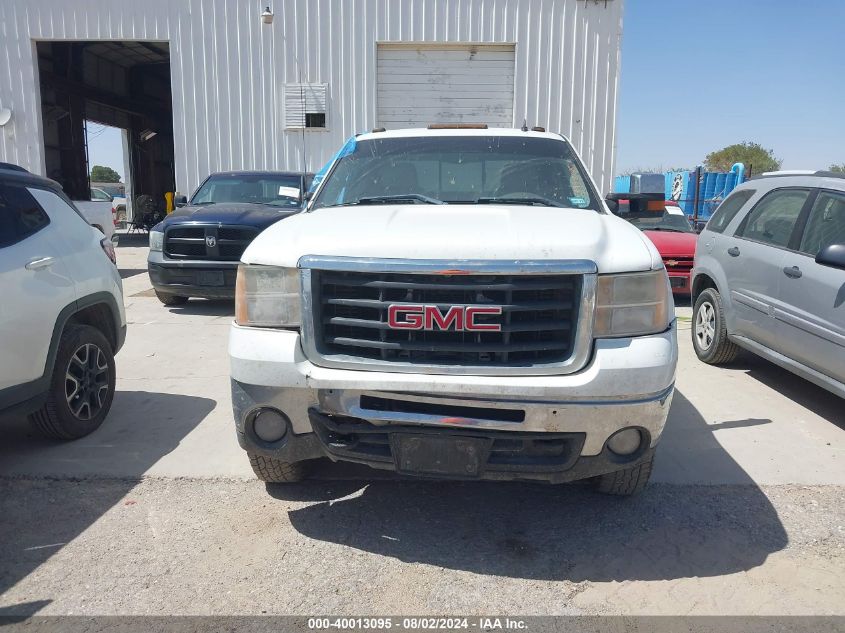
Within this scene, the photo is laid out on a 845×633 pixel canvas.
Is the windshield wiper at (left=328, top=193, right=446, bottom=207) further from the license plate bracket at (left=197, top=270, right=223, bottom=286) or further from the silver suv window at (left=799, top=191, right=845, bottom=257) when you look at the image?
the license plate bracket at (left=197, top=270, right=223, bottom=286)

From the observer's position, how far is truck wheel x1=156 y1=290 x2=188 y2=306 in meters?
8.94

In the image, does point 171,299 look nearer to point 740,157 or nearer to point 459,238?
point 459,238

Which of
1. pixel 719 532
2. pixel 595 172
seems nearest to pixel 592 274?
pixel 719 532

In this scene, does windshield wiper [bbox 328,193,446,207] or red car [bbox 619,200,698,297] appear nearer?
windshield wiper [bbox 328,193,446,207]

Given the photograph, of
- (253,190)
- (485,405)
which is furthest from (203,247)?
(485,405)

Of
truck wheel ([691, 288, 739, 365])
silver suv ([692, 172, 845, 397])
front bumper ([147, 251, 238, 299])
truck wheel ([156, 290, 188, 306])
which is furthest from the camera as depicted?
truck wheel ([156, 290, 188, 306])

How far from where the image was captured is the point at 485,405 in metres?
2.77

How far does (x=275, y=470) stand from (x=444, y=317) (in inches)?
53.7

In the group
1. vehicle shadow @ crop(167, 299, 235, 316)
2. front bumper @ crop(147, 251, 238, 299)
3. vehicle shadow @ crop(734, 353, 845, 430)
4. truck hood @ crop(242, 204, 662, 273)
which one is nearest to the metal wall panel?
vehicle shadow @ crop(167, 299, 235, 316)

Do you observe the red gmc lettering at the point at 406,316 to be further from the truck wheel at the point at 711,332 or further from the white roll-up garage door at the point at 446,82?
the white roll-up garage door at the point at 446,82

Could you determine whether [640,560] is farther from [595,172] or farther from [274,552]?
[595,172]

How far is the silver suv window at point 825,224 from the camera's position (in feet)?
15.6

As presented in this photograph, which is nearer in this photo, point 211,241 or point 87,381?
point 87,381

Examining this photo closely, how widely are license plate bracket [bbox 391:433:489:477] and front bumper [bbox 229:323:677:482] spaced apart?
0.01 metres
